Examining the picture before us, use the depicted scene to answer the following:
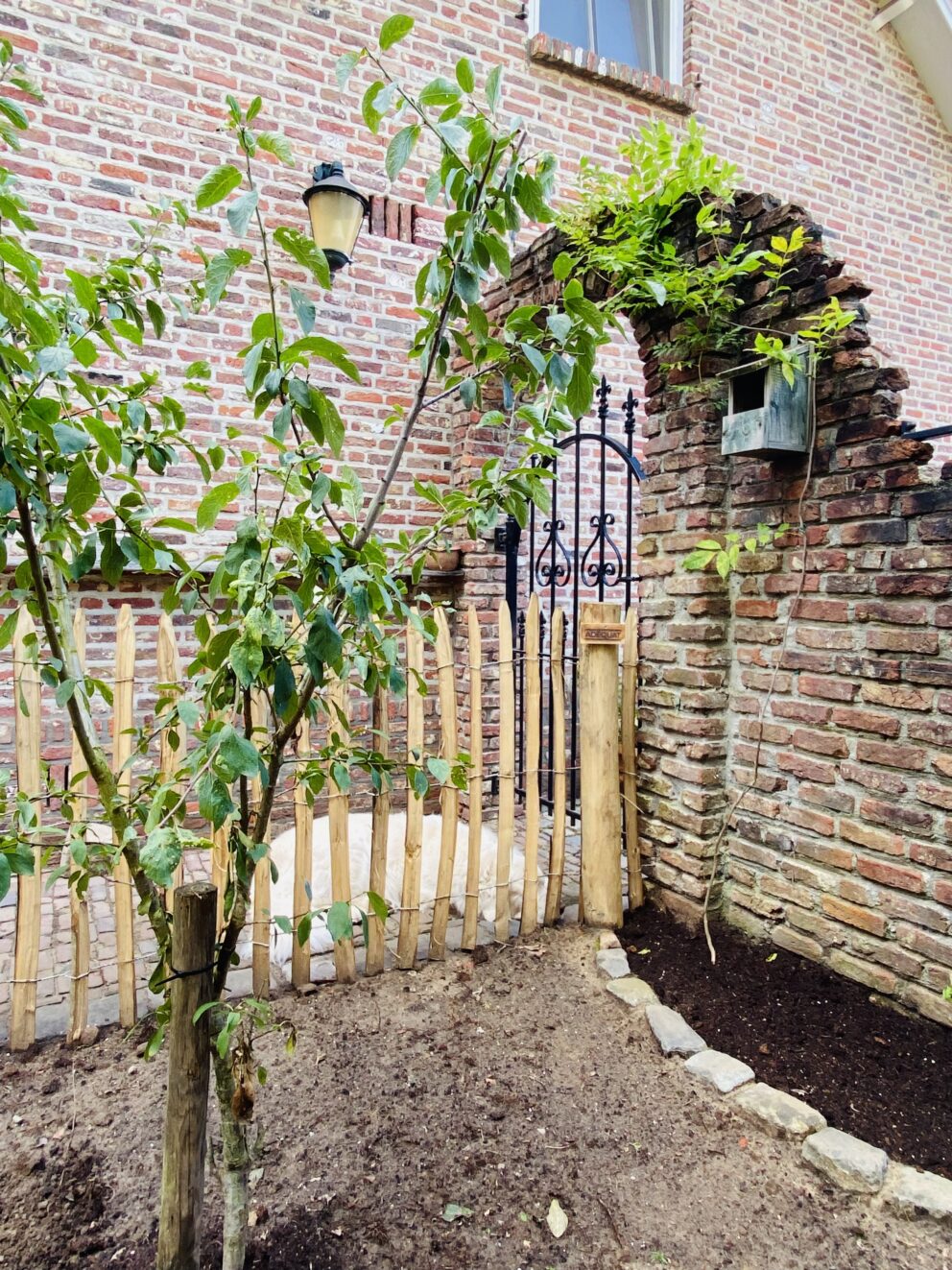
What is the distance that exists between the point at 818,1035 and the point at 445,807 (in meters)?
1.29

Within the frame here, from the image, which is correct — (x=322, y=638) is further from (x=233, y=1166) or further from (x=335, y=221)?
(x=335, y=221)

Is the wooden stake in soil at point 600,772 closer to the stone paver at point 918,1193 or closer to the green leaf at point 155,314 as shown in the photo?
the stone paver at point 918,1193

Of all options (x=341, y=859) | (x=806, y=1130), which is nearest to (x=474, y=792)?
(x=341, y=859)

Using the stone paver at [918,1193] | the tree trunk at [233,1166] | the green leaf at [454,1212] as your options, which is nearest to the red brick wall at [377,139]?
the tree trunk at [233,1166]

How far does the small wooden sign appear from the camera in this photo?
2691 mm

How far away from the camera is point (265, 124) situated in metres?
3.97

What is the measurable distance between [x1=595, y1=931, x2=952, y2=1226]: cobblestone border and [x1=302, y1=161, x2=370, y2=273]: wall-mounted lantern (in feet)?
12.3

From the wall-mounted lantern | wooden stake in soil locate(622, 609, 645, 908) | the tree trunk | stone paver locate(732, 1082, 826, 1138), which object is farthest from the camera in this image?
the wall-mounted lantern

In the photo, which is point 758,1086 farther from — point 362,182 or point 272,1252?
point 362,182

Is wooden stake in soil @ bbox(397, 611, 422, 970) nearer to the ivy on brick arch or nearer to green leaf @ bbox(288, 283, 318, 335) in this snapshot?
the ivy on brick arch

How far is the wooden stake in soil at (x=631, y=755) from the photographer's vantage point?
9.36 feet

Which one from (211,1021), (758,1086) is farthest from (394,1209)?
(758,1086)

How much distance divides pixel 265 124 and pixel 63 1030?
169 inches

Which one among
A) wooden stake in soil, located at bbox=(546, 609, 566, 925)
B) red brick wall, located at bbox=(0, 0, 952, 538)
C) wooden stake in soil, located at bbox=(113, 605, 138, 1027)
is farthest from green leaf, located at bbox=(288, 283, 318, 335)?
red brick wall, located at bbox=(0, 0, 952, 538)
